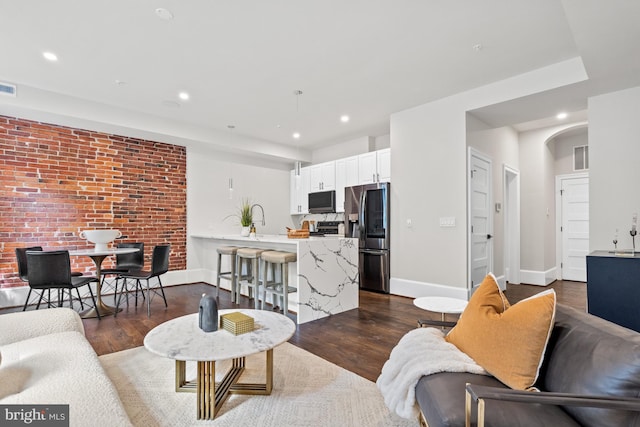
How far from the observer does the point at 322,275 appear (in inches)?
144

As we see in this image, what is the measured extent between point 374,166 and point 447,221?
1.76m

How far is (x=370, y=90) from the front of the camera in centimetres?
411

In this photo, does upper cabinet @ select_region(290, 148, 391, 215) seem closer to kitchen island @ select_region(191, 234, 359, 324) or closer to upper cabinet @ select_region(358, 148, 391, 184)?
upper cabinet @ select_region(358, 148, 391, 184)

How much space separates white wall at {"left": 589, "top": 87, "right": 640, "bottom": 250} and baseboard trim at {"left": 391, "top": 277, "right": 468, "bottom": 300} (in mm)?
1543

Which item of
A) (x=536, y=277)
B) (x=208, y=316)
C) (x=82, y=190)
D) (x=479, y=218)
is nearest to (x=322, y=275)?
(x=208, y=316)

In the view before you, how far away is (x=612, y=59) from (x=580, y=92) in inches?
29.2

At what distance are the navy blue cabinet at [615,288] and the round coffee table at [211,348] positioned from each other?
2582 millimetres

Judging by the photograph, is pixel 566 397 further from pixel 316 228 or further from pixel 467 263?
pixel 316 228

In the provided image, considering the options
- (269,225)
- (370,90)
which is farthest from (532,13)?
(269,225)

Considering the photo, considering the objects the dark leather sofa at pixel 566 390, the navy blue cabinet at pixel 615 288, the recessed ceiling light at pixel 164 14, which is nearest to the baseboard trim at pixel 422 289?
the navy blue cabinet at pixel 615 288

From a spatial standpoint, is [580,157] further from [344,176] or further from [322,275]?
[322,275]

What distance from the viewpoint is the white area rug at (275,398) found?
1.76 meters

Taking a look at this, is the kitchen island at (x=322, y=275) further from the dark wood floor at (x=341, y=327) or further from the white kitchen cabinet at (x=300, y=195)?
the white kitchen cabinet at (x=300, y=195)

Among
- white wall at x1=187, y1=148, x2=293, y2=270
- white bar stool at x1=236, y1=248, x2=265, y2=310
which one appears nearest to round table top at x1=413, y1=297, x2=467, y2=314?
white bar stool at x1=236, y1=248, x2=265, y2=310
